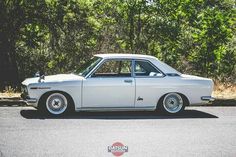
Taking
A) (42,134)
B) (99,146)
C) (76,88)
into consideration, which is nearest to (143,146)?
(99,146)

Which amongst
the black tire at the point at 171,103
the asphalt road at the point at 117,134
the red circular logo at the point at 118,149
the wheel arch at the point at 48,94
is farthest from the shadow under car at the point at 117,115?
the red circular logo at the point at 118,149

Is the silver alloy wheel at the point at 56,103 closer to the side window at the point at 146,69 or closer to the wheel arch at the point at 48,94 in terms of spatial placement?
the wheel arch at the point at 48,94

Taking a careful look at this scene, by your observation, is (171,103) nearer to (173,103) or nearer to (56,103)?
(173,103)

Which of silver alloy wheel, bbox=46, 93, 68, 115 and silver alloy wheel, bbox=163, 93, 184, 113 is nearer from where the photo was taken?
silver alloy wheel, bbox=46, 93, 68, 115

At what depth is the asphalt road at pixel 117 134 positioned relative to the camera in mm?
8328

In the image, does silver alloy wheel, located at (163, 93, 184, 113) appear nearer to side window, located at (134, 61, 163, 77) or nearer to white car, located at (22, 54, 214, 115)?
white car, located at (22, 54, 214, 115)

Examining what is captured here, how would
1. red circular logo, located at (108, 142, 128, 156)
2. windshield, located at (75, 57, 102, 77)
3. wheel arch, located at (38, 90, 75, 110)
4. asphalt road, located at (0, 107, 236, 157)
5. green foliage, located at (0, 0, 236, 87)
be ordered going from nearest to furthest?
1. red circular logo, located at (108, 142, 128, 156)
2. asphalt road, located at (0, 107, 236, 157)
3. wheel arch, located at (38, 90, 75, 110)
4. windshield, located at (75, 57, 102, 77)
5. green foliage, located at (0, 0, 236, 87)

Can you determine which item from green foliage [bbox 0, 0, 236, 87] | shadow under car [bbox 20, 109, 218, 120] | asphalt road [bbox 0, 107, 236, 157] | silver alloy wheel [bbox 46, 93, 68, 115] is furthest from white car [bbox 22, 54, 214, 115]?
green foliage [bbox 0, 0, 236, 87]

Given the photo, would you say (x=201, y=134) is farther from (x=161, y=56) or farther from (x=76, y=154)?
(x=161, y=56)

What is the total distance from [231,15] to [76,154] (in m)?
13.8

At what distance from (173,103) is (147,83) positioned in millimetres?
970

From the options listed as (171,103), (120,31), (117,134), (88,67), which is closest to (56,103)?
(88,67)

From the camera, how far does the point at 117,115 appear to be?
41.4 feet

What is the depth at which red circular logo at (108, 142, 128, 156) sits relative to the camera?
8.22 meters
